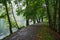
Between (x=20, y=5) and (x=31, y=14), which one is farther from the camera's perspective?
(x=20, y=5)

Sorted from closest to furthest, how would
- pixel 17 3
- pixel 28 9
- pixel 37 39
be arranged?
pixel 37 39
pixel 28 9
pixel 17 3

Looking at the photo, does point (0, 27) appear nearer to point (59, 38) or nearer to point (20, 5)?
point (20, 5)

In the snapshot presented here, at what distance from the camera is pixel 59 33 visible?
12203 mm

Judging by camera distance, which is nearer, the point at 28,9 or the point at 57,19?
the point at 57,19

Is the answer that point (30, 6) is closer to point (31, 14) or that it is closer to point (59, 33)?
point (31, 14)

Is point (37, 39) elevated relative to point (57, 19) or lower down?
lower down

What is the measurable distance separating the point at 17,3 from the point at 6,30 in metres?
5.32

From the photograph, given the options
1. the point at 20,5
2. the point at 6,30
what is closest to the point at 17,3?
the point at 20,5

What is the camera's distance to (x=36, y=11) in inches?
896

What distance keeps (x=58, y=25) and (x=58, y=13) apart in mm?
969

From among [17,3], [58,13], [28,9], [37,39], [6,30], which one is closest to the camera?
[37,39]

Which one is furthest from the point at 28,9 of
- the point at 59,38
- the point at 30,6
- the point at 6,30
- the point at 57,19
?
the point at 59,38

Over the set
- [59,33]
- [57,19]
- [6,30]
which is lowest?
[6,30]

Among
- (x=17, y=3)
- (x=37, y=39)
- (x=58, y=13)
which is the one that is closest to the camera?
(x=37, y=39)
